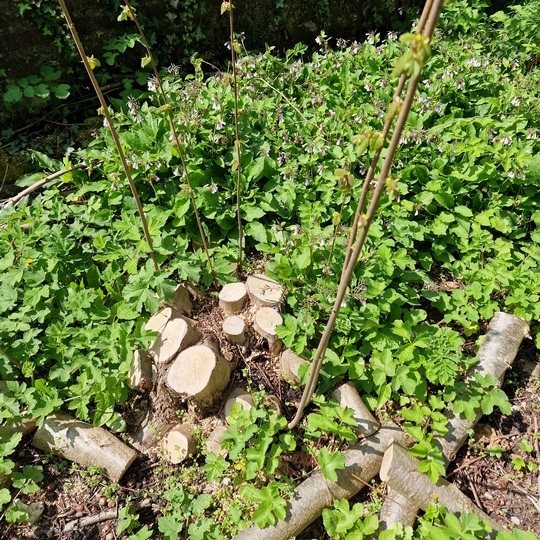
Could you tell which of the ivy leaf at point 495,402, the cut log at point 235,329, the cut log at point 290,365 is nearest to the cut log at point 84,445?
the cut log at point 235,329

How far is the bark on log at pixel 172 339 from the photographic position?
306 centimetres

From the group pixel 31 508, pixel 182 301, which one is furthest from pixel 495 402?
pixel 31 508

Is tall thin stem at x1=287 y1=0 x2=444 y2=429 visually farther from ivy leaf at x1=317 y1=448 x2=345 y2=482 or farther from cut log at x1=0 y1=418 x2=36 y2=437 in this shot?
cut log at x1=0 y1=418 x2=36 y2=437

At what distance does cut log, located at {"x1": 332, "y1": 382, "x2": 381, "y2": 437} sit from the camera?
2.98 meters

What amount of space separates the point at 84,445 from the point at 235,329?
1.20 m

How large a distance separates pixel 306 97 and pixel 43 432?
11.7 ft

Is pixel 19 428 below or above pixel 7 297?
below

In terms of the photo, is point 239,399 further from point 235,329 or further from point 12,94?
point 12,94

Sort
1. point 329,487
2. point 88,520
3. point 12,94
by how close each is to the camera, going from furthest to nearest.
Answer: point 12,94 → point 88,520 → point 329,487

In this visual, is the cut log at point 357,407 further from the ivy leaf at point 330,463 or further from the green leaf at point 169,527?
the green leaf at point 169,527

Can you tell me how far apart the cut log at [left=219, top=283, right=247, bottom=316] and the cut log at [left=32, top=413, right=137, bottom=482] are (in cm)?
114

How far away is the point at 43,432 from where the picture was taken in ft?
10.0

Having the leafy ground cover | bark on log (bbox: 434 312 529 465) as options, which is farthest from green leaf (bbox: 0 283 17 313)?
bark on log (bbox: 434 312 529 465)

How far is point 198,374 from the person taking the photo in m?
2.96
